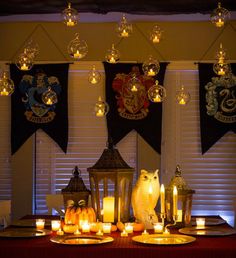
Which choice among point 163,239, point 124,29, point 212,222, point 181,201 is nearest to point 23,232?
point 163,239

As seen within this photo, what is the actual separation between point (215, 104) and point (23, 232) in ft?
12.1

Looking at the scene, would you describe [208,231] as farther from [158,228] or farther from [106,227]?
[106,227]

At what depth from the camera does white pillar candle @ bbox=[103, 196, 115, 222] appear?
435cm

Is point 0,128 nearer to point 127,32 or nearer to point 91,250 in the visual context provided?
point 127,32

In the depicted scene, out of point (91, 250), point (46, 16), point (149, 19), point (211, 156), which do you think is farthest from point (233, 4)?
point (91, 250)

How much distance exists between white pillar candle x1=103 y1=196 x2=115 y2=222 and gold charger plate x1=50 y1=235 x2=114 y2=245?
1.61 feet

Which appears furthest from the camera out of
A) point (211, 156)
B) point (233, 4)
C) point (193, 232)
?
point (211, 156)

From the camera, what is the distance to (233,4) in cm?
657

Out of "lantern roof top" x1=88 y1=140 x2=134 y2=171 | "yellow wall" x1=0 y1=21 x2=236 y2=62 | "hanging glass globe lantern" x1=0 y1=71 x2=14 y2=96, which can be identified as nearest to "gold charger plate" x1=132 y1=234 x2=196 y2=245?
"lantern roof top" x1=88 y1=140 x2=134 y2=171

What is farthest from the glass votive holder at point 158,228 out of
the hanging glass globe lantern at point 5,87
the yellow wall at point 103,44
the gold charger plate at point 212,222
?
the yellow wall at point 103,44

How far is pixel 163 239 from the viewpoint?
385cm

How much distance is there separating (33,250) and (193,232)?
1.26 meters

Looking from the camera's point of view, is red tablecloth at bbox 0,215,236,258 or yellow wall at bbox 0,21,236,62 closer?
red tablecloth at bbox 0,215,236,258

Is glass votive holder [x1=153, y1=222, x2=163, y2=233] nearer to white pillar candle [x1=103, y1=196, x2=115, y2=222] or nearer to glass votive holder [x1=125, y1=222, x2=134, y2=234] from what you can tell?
glass votive holder [x1=125, y1=222, x2=134, y2=234]
